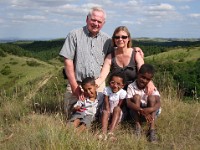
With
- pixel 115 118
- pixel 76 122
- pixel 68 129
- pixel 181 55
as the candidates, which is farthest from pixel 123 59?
pixel 181 55

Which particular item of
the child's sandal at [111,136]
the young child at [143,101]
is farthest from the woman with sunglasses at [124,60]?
the child's sandal at [111,136]

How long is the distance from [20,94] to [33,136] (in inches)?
151

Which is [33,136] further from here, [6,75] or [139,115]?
[6,75]

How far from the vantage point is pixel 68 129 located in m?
4.46

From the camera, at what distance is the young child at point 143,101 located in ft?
16.6

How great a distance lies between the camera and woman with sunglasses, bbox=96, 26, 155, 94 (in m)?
5.28

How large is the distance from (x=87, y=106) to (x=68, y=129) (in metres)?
0.92

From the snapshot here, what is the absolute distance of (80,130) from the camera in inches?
190

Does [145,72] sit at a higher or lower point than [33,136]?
higher

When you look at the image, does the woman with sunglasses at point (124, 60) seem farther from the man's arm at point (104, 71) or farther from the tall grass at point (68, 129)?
the tall grass at point (68, 129)

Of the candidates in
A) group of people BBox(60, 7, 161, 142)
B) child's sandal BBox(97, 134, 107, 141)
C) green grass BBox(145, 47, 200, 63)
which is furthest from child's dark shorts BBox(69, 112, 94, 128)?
green grass BBox(145, 47, 200, 63)

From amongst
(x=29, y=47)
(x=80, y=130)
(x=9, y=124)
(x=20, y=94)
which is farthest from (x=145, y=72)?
(x=29, y=47)

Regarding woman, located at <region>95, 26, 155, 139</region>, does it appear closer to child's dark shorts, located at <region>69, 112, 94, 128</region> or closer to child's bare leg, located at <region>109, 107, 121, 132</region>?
child's bare leg, located at <region>109, 107, 121, 132</region>

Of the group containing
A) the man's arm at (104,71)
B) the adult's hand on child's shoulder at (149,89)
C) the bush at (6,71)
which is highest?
the man's arm at (104,71)
